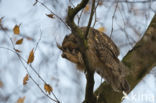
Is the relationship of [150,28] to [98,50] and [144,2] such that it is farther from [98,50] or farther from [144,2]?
[98,50]

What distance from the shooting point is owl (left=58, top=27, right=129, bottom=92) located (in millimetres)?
4027

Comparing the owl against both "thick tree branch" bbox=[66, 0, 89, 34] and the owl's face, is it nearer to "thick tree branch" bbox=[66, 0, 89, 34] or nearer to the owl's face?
the owl's face

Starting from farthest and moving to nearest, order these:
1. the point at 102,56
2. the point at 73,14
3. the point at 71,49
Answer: the point at 71,49 < the point at 102,56 < the point at 73,14

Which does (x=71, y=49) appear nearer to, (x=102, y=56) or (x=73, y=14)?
(x=102, y=56)

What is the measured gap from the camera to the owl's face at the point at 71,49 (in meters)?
4.26

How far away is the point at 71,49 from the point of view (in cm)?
435

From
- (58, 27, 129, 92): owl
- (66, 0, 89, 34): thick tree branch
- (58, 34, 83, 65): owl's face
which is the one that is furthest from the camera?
(58, 34, 83, 65): owl's face

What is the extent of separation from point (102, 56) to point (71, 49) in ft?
1.56

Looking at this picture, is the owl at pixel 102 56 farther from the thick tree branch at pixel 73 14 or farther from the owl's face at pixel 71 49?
the thick tree branch at pixel 73 14

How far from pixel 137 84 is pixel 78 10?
1.66 meters

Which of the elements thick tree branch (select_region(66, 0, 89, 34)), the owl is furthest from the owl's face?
thick tree branch (select_region(66, 0, 89, 34))

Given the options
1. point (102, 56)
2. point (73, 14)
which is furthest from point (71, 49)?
point (73, 14)

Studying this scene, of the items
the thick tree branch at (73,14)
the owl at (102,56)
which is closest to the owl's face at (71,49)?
the owl at (102,56)

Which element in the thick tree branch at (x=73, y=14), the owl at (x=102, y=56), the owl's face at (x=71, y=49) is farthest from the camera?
the owl's face at (x=71, y=49)
